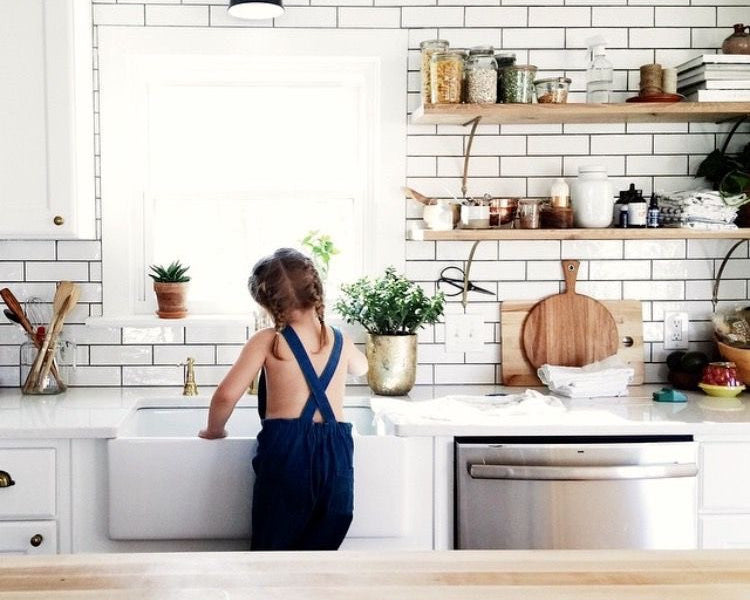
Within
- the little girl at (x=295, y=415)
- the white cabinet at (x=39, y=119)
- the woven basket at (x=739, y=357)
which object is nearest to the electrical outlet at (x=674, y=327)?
the woven basket at (x=739, y=357)

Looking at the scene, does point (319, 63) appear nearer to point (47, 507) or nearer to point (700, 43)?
point (700, 43)

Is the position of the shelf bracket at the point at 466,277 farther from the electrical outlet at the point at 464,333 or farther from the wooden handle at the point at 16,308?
the wooden handle at the point at 16,308

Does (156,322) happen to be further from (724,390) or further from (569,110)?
(724,390)

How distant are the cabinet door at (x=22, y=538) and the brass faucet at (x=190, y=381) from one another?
709 millimetres

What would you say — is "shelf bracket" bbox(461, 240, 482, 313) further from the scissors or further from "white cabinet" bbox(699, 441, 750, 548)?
"white cabinet" bbox(699, 441, 750, 548)

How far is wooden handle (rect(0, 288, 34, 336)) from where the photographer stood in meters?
3.20

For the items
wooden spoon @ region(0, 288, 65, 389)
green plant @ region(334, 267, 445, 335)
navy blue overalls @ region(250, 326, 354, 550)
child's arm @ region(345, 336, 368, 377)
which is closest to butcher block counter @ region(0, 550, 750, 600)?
navy blue overalls @ region(250, 326, 354, 550)

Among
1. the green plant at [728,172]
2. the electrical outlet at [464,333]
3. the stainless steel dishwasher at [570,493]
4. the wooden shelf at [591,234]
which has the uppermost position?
the green plant at [728,172]

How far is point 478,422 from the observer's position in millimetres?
2740

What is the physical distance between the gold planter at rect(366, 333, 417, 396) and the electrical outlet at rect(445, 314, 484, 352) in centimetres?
28

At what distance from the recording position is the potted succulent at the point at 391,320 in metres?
3.14

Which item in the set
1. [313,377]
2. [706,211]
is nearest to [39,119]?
[313,377]

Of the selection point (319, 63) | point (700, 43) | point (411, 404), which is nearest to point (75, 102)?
point (319, 63)

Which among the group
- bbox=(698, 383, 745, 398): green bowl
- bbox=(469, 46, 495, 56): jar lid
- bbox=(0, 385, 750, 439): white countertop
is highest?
bbox=(469, 46, 495, 56): jar lid
